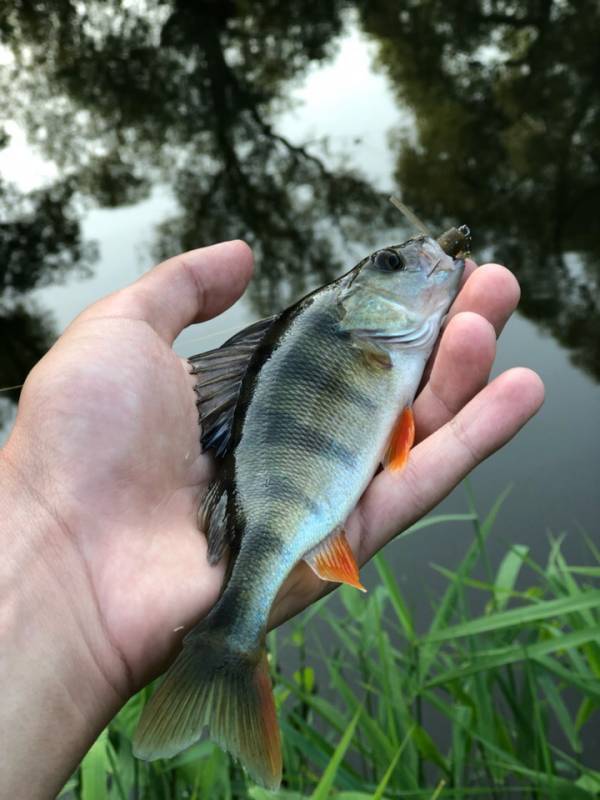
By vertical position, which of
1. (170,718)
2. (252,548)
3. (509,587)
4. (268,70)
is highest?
(268,70)

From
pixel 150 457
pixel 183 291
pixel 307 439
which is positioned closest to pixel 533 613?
pixel 307 439

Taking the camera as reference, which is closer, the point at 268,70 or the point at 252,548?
the point at 252,548

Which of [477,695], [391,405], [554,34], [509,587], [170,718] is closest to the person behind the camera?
[170,718]

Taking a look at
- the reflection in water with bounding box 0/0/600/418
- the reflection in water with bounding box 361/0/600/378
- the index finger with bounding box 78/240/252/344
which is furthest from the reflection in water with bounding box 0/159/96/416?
the index finger with bounding box 78/240/252/344

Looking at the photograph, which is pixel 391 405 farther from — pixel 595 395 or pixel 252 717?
pixel 595 395

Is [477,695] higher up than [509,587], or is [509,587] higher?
[509,587]

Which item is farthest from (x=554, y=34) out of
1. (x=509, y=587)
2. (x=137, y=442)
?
(x=137, y=442)

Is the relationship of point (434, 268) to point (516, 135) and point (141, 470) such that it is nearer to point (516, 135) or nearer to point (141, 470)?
point (141, 470)

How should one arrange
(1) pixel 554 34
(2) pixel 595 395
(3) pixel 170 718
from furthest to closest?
(1) pixel 554 34, (2) pixel 595 395, (3) pixel 170 718
